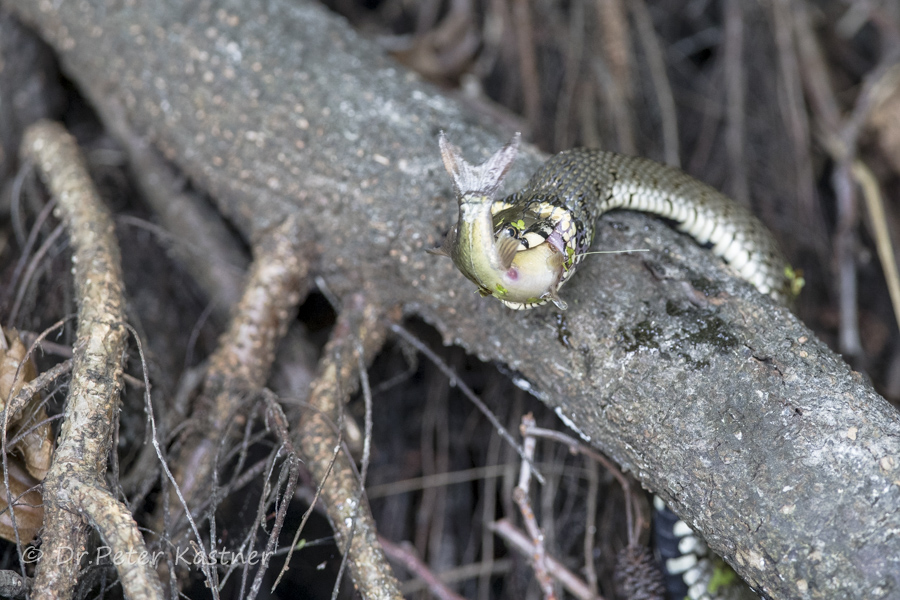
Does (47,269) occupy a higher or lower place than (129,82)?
lower

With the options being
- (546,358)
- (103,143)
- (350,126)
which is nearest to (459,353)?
(546,358)

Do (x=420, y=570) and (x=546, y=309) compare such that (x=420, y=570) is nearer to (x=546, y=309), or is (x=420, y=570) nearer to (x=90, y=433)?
(x=546, y=309)

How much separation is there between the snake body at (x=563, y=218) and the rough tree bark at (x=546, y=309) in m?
0.15

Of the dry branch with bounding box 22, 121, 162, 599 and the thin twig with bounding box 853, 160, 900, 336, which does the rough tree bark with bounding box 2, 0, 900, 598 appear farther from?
the thin twig with bounding box 853, 160, 900, 336

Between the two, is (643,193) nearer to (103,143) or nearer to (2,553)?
(2,553)

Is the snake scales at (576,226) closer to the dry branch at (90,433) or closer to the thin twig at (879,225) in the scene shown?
the thin twig at (879,225)

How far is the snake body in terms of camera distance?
1599 millimetres

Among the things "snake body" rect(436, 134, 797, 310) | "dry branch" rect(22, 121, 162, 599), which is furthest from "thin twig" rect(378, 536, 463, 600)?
"snake body" rect(436, 134, 797, 310)

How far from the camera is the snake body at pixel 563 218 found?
5.24 ft

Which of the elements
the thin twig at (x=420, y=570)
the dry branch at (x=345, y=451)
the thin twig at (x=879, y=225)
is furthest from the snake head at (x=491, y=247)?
the thin twig at (x=879, y=225)

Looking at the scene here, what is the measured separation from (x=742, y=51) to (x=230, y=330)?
10.2 feet

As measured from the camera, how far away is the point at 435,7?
3.69 metres

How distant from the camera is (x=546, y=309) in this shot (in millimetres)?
1977

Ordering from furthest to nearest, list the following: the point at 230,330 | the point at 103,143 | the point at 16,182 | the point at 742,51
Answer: the point at 742,51 < the point at 103,143 < the point at 16,182 < the point at 230,330
